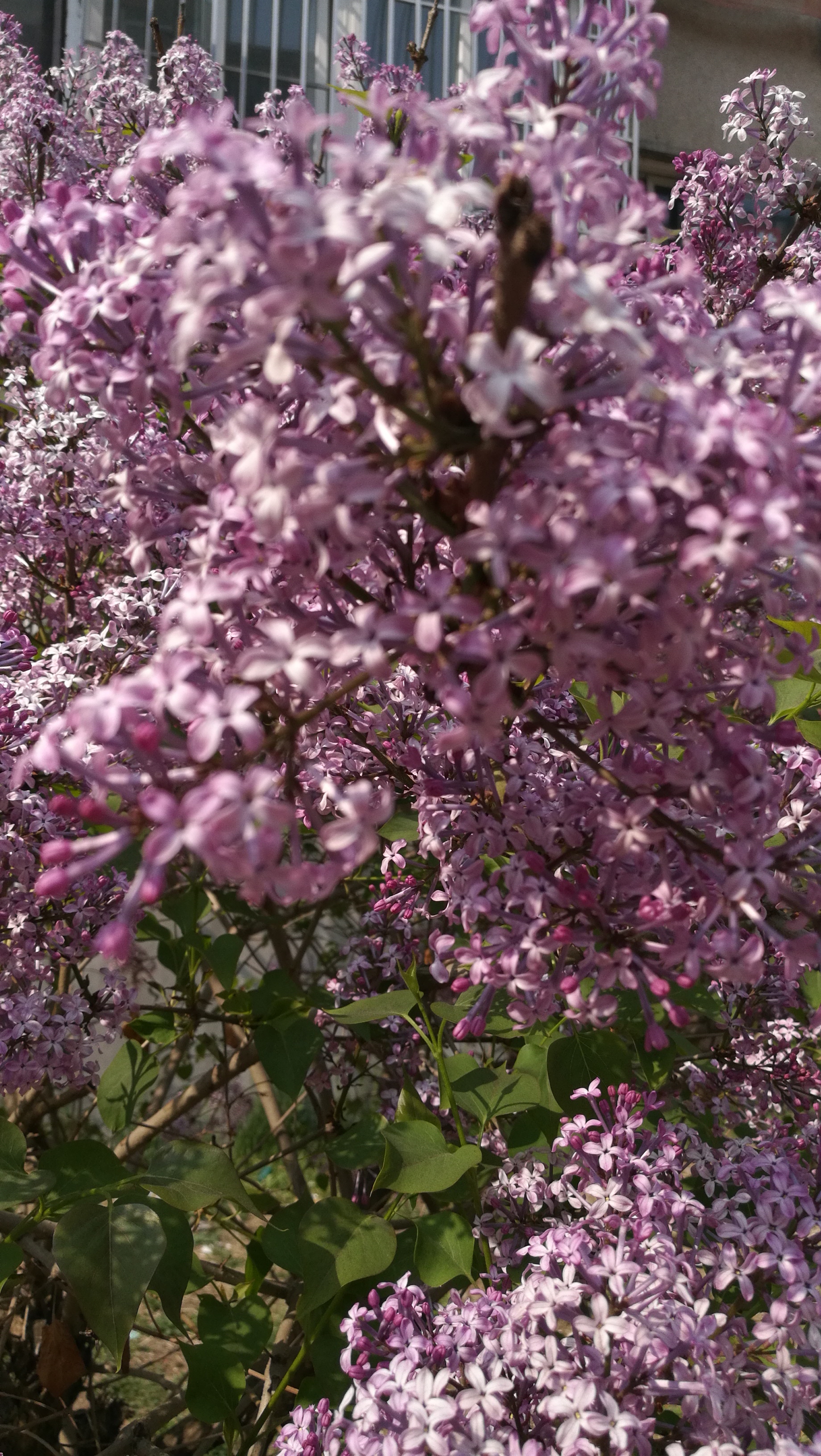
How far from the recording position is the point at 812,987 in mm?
1363

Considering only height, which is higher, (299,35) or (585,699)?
(299,35)

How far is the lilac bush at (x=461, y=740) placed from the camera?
504mm

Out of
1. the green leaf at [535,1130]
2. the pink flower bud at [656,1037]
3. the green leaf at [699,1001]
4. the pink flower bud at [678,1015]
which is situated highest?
the pink flower bud at [678,1015]

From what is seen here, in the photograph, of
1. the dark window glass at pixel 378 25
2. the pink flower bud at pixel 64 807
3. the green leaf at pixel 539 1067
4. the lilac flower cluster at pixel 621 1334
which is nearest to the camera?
the pink flower bud at pixel 64 807

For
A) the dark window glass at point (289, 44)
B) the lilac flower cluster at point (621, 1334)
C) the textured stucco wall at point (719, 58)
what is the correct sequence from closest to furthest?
the lilac flower cluster at point (621, 1334) < the dark window glass at point (289, 44) < the textured stucco wall at point (719, 58)

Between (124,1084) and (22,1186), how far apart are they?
1.07 feet

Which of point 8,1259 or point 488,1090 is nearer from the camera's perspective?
point 8,1259

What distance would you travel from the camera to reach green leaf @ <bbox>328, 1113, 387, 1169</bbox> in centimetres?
136

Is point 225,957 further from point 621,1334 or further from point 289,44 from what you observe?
point 289,44

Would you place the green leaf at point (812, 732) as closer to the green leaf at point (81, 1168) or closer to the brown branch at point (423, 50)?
the green leaf at point (81, 1168)

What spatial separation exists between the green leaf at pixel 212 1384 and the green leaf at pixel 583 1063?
446mm

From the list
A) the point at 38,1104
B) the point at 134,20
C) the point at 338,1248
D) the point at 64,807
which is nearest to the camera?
the point at 64,807

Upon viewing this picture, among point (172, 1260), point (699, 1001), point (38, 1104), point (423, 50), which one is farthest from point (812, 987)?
point (423, 50)

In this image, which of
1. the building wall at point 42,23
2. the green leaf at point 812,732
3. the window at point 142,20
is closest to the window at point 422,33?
the window at point 142,20
